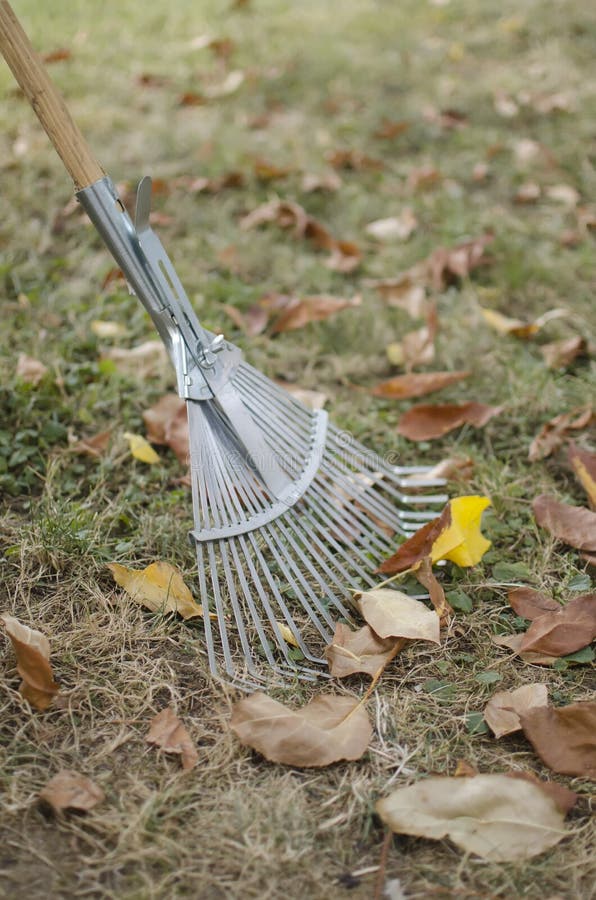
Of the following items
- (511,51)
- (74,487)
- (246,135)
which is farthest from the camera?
(511,51)

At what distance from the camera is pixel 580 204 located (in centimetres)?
272

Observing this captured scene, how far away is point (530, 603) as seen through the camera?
1.43 metres

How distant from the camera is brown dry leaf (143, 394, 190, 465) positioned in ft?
5.77

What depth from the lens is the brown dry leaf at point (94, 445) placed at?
5.74 ft

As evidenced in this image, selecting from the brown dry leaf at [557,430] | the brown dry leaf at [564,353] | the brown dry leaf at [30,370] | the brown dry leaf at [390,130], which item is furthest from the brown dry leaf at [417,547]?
the brown dry leaf at [390,130]

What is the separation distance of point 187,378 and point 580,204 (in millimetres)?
1768

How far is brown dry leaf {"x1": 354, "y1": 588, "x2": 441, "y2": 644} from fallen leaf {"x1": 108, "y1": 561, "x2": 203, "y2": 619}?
281 mm

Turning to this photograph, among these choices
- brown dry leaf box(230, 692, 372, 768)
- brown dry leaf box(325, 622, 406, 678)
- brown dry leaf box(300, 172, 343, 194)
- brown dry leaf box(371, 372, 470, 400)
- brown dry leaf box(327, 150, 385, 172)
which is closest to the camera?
brown dry leaf box(230, 692, 372, 768)

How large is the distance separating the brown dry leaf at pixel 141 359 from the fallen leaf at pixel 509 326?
2.70 ft

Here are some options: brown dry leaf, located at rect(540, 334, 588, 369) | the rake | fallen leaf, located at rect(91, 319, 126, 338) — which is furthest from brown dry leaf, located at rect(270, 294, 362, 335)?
the rake

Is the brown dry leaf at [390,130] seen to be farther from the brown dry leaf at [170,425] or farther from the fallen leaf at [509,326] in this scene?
the brown dry leaf at [170,425]

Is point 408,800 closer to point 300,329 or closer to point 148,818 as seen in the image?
point 148,818

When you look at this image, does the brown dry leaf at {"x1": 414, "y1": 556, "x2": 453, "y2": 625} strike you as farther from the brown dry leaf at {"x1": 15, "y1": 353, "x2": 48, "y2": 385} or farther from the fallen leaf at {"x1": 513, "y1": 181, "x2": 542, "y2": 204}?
the fallen leaf at {"x1": 513, "y1": 181, "x2": 542, "y2": 204}

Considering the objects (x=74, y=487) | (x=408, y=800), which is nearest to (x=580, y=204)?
(x=74, y=487)
